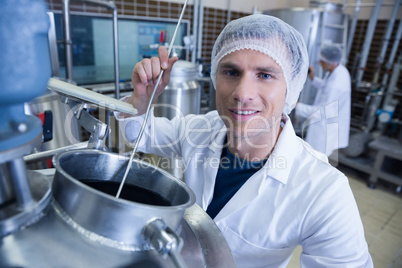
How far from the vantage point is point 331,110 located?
2.41m

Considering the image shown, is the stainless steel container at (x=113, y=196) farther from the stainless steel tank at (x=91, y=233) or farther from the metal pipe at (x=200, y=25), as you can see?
the metal pipe at (x=200, y=25)

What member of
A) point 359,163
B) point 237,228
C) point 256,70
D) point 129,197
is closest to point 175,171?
point 237,228

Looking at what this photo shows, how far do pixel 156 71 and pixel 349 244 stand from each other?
0.75m

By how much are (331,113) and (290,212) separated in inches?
75.0

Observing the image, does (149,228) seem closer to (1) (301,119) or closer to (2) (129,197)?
(2) (129,197)

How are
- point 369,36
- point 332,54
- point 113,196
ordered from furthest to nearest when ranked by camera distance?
point 369,36 → point 332,54 → point 113,196

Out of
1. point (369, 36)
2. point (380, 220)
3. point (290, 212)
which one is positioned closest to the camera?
point (290, 212)

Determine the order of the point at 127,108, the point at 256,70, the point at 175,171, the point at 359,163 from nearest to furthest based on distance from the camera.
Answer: the point at 127,108, the point at 256,70, the point at 175,171, the point at 359,163

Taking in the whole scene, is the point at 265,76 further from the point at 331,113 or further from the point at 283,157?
the point at 331,113

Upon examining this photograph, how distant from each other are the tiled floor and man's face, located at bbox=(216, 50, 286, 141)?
4.42 feet

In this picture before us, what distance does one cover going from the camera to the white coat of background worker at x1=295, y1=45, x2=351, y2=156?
241 cm

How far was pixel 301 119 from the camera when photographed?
3.23 metres

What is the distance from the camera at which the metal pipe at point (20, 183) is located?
0.35 meters
